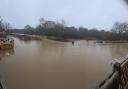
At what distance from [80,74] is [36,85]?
2930 mm

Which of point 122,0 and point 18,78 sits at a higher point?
point 122,0

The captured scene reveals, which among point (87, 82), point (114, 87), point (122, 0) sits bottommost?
point (87, 82)

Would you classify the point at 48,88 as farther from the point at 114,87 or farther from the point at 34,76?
the point at 114,87

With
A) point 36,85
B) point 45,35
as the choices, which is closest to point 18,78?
point 36,85

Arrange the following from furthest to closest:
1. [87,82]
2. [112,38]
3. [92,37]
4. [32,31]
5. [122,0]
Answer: [32,31] < [92,37] < [112,38] < [87,82] < [122,0]

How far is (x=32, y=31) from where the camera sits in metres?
57.9

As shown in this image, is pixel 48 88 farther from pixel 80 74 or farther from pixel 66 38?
pixel 66 38

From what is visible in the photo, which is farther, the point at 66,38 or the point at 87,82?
the point at 66,38

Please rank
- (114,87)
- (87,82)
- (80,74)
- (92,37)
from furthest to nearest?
(92,37), (80,74), (87,82), (114,87)

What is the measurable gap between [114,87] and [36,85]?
664cm

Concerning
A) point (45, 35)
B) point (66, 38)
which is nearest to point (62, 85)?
point (66, 38)

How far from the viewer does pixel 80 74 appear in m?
10.5

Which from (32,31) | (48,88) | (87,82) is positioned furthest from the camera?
(32,31)

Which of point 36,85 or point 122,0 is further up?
point 122,0
